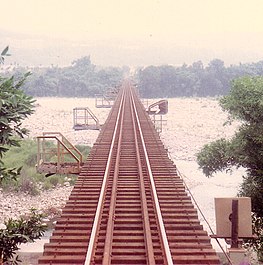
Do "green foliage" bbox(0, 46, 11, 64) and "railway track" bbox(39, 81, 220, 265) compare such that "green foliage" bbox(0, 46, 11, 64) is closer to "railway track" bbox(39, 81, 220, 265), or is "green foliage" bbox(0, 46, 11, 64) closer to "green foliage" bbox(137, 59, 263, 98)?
"railway track" bbox(39, 81, 220, 265)

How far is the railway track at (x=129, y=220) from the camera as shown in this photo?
6.95 metres

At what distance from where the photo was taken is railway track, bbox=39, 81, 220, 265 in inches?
273

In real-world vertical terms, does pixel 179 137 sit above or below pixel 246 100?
below

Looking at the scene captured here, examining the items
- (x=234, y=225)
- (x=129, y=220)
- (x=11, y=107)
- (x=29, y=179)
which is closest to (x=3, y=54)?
(x=11, y=107)

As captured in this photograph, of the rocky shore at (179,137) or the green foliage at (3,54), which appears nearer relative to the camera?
the green foliage at (3,54)

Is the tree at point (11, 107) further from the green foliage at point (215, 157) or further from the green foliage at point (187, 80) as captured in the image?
the green foliage at point (187, 80)

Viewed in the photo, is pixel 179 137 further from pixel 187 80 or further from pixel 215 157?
pixel 187 80

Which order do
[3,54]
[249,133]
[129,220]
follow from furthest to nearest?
1. [249,133]
2. [129,220]
3. [3,54]

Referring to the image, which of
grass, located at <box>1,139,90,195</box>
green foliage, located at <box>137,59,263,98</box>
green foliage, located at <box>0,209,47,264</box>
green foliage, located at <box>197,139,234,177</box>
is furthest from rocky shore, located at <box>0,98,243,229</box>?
green foliage, located at <box>0,209,47,264</box>

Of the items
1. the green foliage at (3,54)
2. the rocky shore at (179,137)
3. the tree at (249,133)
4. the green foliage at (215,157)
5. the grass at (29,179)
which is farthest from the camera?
the grass at (29,179)

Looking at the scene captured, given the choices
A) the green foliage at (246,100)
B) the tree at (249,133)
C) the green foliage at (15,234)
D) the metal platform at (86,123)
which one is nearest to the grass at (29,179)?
the metal platform at (86,123)

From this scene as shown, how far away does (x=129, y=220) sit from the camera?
8.55m

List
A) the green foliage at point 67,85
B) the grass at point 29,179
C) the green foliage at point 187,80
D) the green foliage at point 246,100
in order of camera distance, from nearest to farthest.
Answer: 1. the green foliage at point 246,100
2. the grass at point 29,179
3. the green foliage at point 187,80
4. the green foliage at point 67,85

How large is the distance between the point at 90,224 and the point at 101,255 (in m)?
1.39
